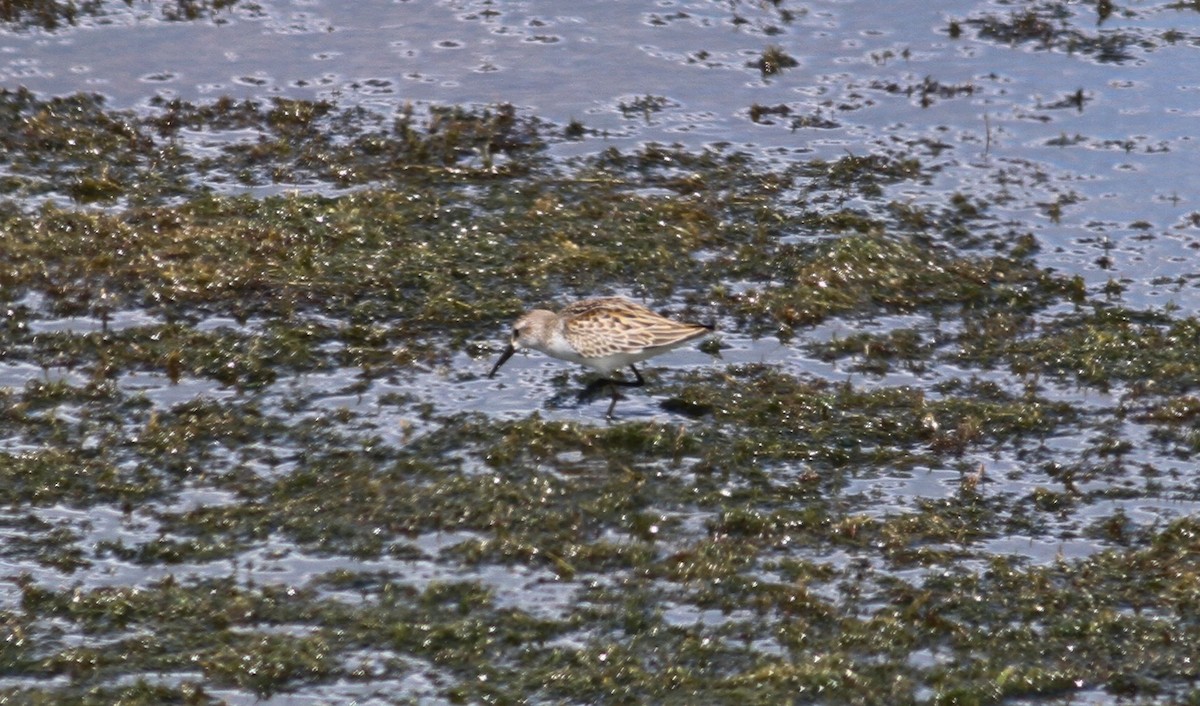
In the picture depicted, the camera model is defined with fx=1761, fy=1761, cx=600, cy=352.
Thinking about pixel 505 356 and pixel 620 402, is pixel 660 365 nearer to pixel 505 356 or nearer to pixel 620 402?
pixel 620 402

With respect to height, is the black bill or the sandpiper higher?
the sandpiper

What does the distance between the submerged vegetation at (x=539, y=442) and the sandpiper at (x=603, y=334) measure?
1.37ft

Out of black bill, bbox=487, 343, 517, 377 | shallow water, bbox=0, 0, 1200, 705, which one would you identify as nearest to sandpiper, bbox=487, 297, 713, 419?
black bill, bbox=487, 343, 517, 377

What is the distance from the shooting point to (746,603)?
31.7ft

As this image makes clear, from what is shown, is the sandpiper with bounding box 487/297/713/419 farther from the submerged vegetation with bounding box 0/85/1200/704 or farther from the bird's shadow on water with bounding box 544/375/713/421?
the submerged vegetation with bounding box 0/85/1200/704

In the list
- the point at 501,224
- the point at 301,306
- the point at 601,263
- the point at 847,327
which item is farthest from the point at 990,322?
the point at 301,306

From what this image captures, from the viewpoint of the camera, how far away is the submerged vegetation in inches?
362

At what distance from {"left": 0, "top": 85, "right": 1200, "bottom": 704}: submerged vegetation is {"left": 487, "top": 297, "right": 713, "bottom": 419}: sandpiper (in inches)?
16.4

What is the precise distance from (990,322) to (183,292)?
6.06 metres

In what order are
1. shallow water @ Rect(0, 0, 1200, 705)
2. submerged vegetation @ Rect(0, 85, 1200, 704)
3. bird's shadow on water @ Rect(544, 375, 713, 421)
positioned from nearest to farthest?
submerged vegetation @ Rect(0, 85, 1200, 704) < shallow water @ Rect(0, 0, 1200, 705) < bird's shadow on water @ Rect(544, 375, 713, 421)

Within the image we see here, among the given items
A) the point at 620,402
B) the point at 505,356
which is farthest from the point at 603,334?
the point at 505,356

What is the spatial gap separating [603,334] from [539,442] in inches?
35.3

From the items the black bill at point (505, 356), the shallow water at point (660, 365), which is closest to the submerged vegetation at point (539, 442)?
the shallow water at point (660, 365)

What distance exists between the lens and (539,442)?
11359 mm
